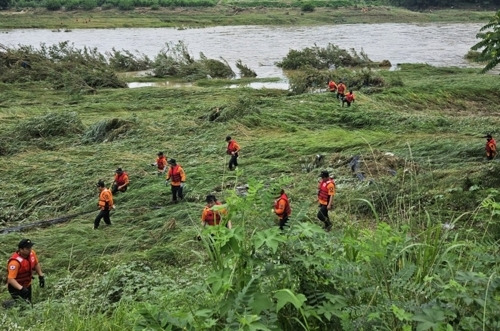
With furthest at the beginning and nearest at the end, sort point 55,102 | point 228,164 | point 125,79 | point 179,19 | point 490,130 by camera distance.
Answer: point 179,19 < point 125,79 < point 55,102 < point 490,130 < point 228,164

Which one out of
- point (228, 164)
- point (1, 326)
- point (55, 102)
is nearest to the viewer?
point (1, 326)

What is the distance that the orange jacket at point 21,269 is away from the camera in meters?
6.59

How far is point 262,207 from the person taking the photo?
3.00 m

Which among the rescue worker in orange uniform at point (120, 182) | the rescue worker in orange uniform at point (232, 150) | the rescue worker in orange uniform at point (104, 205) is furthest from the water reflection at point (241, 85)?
the rescue worker in orange uniform at point (104, 205)

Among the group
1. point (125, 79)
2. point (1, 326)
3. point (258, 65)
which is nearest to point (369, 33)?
point (258, 65)

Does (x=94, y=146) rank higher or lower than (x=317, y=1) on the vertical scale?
lower

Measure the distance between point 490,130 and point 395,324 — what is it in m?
14.1

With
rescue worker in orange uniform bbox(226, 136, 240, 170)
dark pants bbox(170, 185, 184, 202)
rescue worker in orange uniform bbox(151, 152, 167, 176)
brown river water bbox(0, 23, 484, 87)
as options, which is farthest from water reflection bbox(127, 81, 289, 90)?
dark pants bbox(170, 185, 184, 202)

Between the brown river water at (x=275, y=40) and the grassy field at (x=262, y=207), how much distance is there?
1041cm

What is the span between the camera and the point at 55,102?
22359 millimetres

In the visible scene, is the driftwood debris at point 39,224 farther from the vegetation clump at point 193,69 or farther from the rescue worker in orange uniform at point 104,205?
the vegetation clump at point 193,69

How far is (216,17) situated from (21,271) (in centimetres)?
6432

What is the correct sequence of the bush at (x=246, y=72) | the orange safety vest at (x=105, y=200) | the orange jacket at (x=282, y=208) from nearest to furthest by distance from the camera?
1. the orange jacket at (x=282, y=208)
2. the orange safety vest at (x=105, y=200)
3. the bush at (x=246, y=72)

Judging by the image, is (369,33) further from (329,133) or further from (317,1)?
(329,133)
